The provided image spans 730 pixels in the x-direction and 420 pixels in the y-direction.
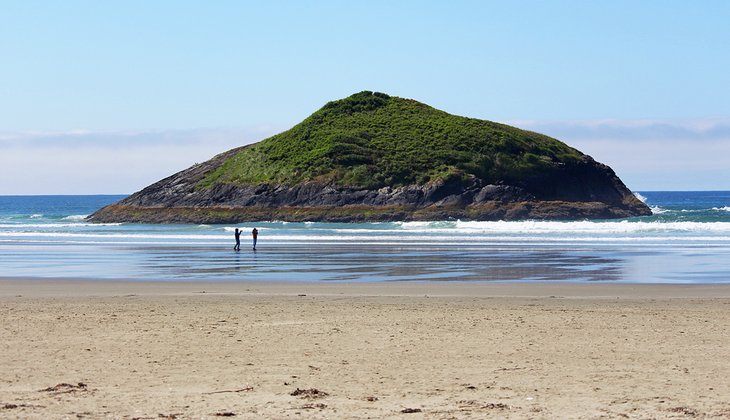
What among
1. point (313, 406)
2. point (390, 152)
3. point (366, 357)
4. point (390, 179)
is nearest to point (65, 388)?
point (313, 406)

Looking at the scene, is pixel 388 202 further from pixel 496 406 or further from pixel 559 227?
pixel 496 406

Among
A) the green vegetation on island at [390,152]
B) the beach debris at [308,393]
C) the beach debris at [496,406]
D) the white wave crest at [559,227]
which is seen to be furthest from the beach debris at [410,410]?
the green vegetation on island at [390,152]

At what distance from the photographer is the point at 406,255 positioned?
119ft

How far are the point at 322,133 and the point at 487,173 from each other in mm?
19767

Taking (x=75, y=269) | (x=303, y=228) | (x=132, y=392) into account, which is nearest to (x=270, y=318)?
(x=132, y=392)

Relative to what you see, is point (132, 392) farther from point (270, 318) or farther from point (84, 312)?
point (84, 312)

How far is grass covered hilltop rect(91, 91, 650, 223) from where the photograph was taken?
2972 inches

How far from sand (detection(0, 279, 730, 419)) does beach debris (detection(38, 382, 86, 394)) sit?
1.1 inches

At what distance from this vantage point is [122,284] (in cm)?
2403

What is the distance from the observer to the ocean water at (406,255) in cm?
2662

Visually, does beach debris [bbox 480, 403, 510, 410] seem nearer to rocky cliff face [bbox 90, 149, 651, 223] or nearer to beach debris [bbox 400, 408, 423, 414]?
beach debris [bbox 400, 408, 423, 414]

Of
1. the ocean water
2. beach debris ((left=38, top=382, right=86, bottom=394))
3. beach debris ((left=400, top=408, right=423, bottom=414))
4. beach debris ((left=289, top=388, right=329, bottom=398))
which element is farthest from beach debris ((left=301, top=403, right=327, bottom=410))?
the ocean water

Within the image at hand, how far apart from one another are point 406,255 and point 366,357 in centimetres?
2454

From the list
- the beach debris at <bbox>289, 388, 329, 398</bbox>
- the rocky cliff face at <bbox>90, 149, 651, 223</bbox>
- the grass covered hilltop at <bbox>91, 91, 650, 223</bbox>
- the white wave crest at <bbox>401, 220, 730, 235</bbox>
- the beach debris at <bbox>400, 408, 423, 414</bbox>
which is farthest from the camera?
the grass covered hilltop at <bbox>91, 91, 650, 223</bbox>
